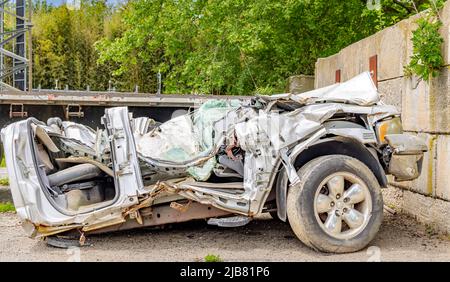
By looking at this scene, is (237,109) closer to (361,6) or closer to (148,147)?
(148,147)

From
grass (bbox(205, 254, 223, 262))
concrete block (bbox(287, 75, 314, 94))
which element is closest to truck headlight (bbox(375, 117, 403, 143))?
grass (bbox(205, 254, 223, 262))

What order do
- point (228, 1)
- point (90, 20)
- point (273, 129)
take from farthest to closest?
1. point (90, 20)
2. point (228, 1)
3. point (273, 129)

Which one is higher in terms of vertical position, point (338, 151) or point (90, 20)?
point (90, 20)

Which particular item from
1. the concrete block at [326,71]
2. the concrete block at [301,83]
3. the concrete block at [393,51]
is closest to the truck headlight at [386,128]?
the concrete block at [393,51]

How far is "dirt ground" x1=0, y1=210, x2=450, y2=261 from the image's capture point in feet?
16.3

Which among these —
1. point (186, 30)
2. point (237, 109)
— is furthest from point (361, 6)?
point (237, 109)

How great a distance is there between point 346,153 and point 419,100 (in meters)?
1.40

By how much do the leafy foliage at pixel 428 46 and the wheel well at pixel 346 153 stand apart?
1206mm

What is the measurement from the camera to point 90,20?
27.6 metres

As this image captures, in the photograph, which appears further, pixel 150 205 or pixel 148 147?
pixel 148 147

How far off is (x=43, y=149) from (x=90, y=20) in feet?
76.4

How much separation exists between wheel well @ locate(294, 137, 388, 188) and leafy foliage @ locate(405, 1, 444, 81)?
47.5 inches

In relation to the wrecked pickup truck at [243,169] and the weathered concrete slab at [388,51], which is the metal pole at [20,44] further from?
the wrecked pickup truck at [243,169]

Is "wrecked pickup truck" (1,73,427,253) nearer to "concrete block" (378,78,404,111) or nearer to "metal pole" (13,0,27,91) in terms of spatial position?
"concrete block" (378,78,404,111)
